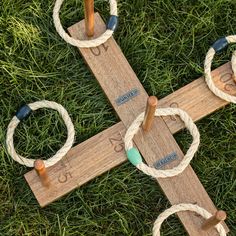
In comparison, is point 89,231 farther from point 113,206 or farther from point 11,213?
point 11,213

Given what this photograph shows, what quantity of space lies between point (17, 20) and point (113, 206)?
26.6 inches

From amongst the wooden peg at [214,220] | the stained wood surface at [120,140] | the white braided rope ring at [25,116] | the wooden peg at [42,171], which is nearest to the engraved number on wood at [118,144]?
the stained wood surface at [120,140]

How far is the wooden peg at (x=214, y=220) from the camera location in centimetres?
138

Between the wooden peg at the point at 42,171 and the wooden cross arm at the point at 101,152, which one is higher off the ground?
the wooden peg at the point at 42,171

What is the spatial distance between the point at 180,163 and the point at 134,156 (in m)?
0.14

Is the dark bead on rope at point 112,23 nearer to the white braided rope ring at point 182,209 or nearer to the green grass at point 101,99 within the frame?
the green grass at point 101,99

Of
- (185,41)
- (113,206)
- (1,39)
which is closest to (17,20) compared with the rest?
(1,39)

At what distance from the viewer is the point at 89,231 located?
1681 mm

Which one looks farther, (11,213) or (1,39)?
(1,39)

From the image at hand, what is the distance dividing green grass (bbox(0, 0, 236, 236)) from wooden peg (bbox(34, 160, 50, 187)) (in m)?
0.12

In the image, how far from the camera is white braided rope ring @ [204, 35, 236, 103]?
172 cm

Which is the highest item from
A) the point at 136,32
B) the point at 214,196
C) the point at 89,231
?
→ the point at 136,32

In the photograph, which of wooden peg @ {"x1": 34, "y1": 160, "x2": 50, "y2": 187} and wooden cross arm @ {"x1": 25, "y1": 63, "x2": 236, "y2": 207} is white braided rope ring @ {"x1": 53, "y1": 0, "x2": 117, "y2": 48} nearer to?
wooden cross arm @ {"x1": 25, "y1": 63, "x2": 236, "y2": 207}

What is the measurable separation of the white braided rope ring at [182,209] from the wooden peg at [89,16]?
58 cm
